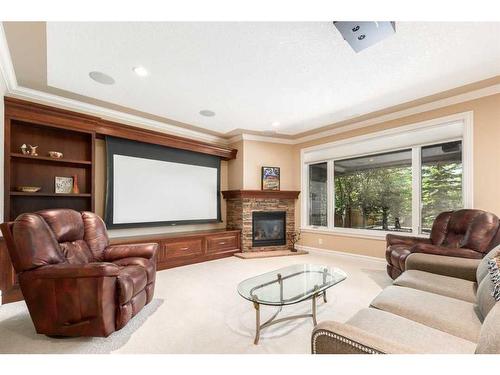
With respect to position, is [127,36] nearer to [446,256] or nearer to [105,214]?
[105,214]

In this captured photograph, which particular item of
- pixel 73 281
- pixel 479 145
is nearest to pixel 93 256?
pixel 73 281

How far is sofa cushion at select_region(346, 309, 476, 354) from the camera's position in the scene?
1136 mm

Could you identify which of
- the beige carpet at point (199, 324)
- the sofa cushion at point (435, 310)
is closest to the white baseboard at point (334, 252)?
the beige carpet at point (199, 324)

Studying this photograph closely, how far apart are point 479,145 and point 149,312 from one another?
454 cm

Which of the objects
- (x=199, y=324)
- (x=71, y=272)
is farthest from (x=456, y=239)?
(x=71, y=272)

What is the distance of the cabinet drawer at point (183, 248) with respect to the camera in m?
3.99

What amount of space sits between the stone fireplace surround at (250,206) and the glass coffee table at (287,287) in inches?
92.3

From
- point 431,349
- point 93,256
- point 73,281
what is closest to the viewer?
point 431,349

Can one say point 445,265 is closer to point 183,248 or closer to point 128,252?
point 128,252

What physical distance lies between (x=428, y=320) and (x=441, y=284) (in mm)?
672

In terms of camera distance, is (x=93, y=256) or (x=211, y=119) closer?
(x=93, y=256)

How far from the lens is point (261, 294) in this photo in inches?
81.8

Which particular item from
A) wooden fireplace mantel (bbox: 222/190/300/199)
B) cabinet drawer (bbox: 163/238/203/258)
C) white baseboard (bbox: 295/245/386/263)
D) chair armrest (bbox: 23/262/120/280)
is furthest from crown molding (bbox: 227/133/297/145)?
chair armrest (bbox: 23/262/120/280)

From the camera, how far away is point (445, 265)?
2109 millimetres
